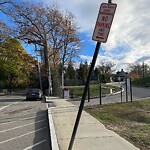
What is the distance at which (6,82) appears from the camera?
68250 millimetres

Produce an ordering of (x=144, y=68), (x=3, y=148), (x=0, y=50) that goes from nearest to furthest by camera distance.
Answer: (x=3, y=148) < (x=0, y=50) < (x=144, y=68)

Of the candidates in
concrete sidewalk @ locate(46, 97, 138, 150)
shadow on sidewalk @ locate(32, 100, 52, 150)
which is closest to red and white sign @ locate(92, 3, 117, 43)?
concrete sidewalk @ locate(46, 97, 138, 150)

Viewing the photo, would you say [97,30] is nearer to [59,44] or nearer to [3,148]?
[3,148]

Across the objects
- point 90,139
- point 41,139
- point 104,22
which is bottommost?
point 41,139

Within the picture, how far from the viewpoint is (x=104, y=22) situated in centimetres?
Result: 526

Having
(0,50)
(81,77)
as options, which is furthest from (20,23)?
(81,77)

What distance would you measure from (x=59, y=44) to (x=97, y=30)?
34446 mm

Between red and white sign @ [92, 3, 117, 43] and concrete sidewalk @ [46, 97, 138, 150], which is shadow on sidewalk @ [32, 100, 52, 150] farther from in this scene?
red and white sign @ [92, 3, 117, 43]

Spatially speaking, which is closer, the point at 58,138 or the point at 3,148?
the point at 3,148

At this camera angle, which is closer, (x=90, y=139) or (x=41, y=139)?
(x=90, y=139)

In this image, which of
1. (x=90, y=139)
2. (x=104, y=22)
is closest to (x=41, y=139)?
(x=90, y=139)

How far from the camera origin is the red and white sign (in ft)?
17.1

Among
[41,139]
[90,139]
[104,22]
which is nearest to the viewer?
[104,22]

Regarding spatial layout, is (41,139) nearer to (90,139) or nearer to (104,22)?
(90,139)
